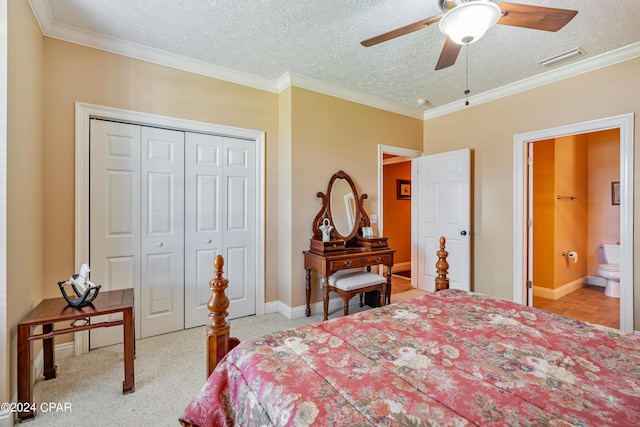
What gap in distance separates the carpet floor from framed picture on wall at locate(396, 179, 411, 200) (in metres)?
4.19

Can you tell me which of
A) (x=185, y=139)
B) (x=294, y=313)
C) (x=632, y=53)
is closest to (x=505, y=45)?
(x=632, y=53)

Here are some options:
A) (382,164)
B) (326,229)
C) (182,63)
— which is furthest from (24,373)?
(382,164)

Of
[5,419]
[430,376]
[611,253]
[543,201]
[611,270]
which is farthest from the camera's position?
[611,253]

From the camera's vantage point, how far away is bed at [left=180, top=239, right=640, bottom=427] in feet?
2.89

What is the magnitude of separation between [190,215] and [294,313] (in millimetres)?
1499

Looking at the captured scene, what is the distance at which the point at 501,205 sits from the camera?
361 cm

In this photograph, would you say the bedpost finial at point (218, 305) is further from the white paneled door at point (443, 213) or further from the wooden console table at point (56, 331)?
the white paneled door at point (443, 213)

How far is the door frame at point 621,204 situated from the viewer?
271cm

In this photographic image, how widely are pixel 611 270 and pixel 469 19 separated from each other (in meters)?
4.42

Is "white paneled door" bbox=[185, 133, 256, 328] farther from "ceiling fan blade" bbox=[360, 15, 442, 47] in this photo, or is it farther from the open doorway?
the open doorway

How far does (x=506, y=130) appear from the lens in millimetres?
3568

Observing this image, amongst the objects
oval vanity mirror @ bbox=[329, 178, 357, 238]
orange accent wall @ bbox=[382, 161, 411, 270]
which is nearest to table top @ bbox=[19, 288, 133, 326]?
oval vanity mirror @ bbox=[329, 178, 357, 238]

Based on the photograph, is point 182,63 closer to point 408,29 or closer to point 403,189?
point 408,29

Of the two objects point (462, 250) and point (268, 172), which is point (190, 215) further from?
point (462, 250)
